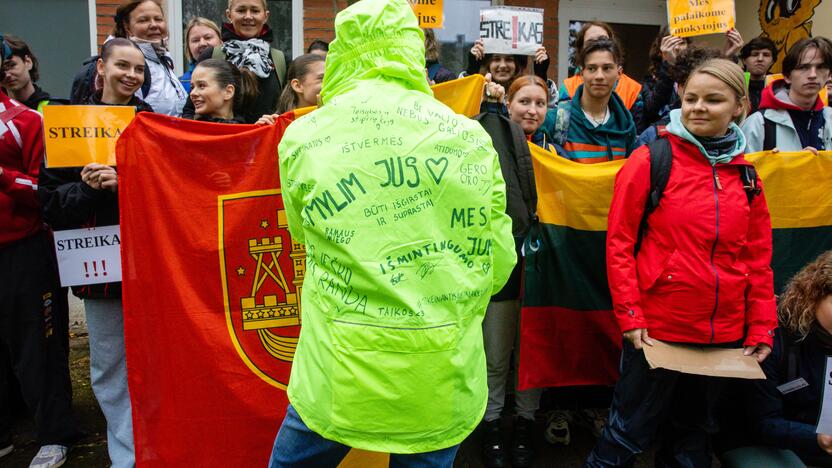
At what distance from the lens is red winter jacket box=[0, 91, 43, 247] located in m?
3.38

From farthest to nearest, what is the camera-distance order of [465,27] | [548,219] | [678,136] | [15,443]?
[465,27]
[15,443]
[548,219]
[678,136]

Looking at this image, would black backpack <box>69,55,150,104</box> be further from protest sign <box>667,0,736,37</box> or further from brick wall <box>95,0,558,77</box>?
protest sign <box>667,0,736,37</box>

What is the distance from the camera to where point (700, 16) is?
4707 mm

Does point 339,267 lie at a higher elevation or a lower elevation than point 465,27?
lower

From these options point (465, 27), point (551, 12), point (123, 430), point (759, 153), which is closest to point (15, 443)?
point (123, 430)

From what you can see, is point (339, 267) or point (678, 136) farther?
point (678, 136)

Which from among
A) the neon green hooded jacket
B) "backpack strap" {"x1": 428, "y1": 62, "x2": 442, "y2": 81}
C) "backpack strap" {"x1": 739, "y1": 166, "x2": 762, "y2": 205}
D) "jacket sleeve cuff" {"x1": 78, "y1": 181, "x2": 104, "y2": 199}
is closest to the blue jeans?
the neon green hooded jacket

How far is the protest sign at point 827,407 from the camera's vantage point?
2.85 meters

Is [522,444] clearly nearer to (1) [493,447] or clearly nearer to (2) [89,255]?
(1) [493,447]

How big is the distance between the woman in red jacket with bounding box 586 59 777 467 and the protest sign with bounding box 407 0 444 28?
213cm

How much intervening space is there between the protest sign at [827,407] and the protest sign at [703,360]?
29cm

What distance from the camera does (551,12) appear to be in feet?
25.8

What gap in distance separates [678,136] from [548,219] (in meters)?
A: 0.86

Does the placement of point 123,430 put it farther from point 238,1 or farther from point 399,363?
point 238,1
